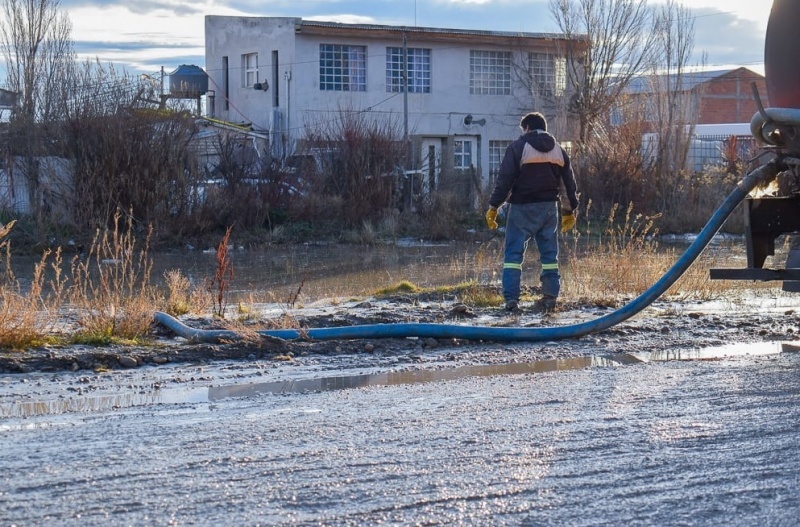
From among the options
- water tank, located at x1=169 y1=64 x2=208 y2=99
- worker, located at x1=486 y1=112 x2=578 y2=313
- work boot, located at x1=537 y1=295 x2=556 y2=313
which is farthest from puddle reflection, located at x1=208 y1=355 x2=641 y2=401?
water tank, located at x1=169 y1=64 x2=208 y2=99

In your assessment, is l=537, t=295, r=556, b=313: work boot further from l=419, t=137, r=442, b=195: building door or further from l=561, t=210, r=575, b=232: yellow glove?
l=419, t=137, r=442, b=195: building door

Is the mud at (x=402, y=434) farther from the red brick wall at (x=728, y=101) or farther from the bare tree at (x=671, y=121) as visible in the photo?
the red brick wall at (x=728, y=101)

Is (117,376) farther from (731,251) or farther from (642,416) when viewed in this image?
(731,251)

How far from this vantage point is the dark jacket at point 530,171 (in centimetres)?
1075

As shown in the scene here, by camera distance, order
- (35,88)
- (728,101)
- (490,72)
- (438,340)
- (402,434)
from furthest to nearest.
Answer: (728,101), (490,72), (35,88), (438,340), (402,434)

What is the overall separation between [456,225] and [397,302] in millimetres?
15562

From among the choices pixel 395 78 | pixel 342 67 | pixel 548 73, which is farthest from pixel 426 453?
pixel 548 73

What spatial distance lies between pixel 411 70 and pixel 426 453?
3523cm

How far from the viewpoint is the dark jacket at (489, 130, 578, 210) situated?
1075 cm

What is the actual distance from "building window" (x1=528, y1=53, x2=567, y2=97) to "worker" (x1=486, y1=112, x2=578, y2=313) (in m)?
30.4

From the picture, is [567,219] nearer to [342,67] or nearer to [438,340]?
[438,340]

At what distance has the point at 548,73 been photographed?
41.2m

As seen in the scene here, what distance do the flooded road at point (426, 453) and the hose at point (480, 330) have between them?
55.9 inches

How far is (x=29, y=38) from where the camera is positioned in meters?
31.6
